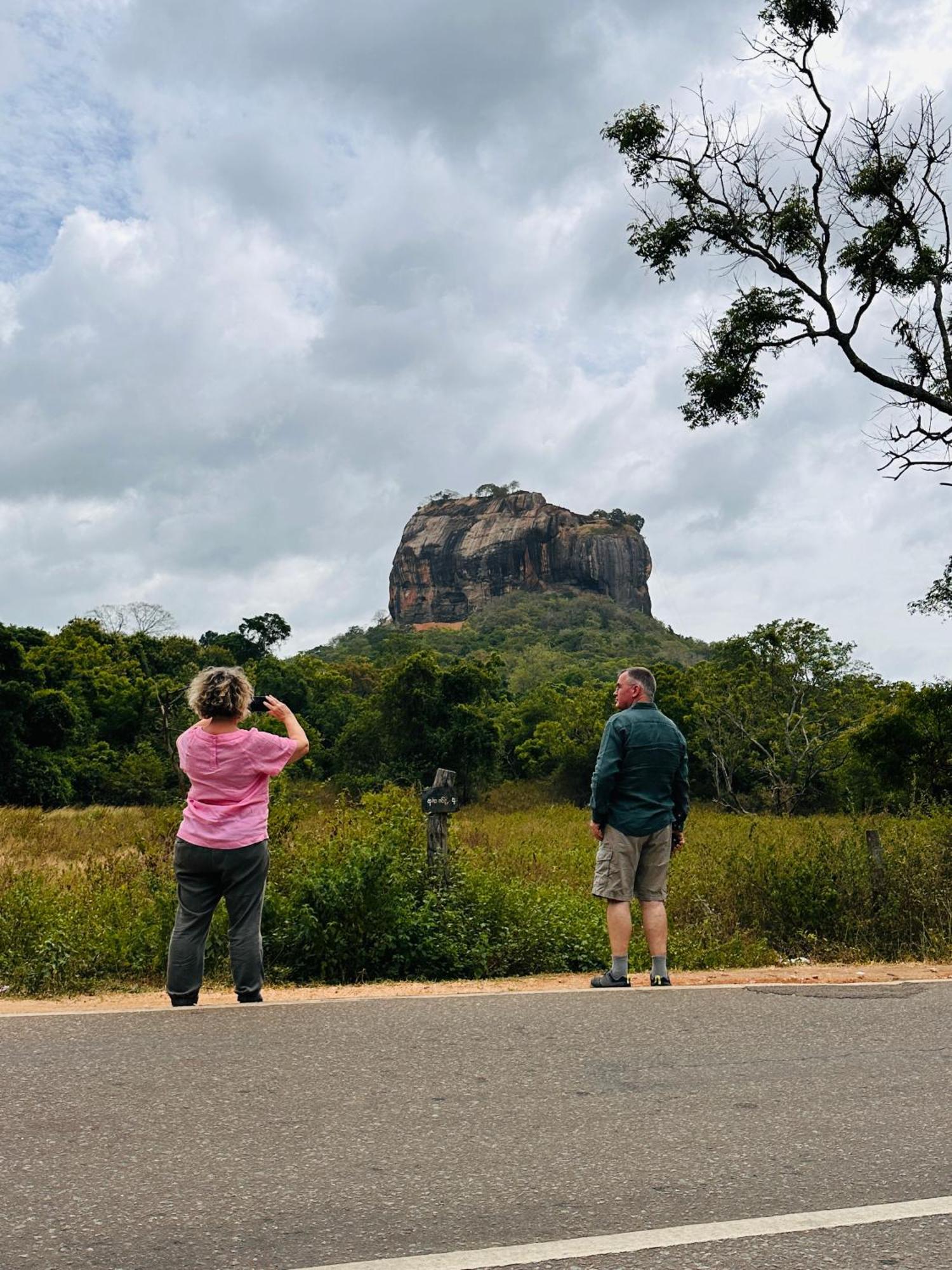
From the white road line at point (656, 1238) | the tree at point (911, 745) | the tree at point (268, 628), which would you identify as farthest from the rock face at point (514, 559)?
the white road line at point (656, 1238)

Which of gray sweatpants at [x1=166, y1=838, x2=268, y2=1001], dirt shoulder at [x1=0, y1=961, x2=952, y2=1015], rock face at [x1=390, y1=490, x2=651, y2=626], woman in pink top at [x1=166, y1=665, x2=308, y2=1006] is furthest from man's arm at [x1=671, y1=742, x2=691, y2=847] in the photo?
rock face at [x1=390, y1=490, x2=651, y2=626]

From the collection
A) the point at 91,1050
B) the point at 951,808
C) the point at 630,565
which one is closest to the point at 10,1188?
the point at 91,1050

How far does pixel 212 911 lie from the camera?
5914mm

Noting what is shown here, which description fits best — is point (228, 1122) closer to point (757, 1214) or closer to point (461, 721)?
point (757, 1214)

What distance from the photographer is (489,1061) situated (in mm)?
4484

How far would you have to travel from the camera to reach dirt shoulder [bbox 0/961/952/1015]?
6.33 m

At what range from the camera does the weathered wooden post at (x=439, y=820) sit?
8555 mm

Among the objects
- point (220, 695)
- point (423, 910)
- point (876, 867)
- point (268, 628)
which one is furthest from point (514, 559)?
point (220, 695)

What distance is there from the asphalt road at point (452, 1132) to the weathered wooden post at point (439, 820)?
2966mm

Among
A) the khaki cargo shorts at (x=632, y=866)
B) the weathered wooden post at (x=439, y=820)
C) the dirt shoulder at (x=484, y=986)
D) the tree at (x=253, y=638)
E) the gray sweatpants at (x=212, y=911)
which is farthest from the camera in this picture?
the tree at (x=253, y=638)

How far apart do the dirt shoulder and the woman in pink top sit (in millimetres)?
289

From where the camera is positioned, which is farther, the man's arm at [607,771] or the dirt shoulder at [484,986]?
the man's arm at [607,771]

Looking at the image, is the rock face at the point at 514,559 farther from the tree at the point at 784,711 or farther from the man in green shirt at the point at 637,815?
the man in green shirt at the point at 637,815

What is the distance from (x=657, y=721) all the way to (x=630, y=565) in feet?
562
